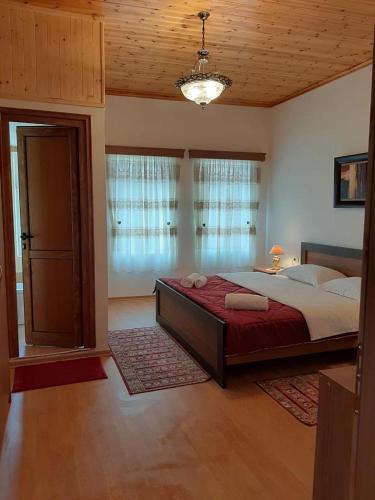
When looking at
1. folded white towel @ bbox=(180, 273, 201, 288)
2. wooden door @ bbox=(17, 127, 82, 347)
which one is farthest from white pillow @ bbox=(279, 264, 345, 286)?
wooden door @ bbox=(17, 127, 82, 347)

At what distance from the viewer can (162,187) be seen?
5863 mm

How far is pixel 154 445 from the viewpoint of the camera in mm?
2299

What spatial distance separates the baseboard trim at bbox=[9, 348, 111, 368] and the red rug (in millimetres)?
46

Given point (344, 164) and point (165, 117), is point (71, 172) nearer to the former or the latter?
point (165, 117)

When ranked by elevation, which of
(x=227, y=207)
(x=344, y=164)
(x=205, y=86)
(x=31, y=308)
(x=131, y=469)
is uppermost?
(x=205, y=86)

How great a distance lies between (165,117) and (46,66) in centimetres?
270

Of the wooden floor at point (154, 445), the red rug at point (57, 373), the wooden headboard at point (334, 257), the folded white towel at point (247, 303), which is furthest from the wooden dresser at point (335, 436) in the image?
the wooden headboard at point (334, 257)

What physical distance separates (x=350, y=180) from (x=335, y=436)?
3.75 metres

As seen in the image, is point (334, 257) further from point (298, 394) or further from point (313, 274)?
point (298, 394)

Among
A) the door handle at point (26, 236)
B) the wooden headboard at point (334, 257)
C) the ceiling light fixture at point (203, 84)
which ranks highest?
the ceiling light fixture at point (203, 84)

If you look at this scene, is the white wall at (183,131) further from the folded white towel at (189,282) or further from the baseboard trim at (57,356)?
the baseboard trim at (57,356)

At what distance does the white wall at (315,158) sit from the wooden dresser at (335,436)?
3360 millimetres

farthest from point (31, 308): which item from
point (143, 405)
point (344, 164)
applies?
point (344, 164)

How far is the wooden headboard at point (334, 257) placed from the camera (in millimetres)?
4492
